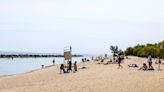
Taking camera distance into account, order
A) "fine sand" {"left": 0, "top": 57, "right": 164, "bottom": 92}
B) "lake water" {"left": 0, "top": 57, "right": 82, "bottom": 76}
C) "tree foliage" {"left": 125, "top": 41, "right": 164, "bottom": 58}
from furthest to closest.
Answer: "tree foliage" {"left": 125, "top": 41, "right": 164, "bottom": 58}, "lake water" {"left": 0, "top": 57, "right": 82, "bottom": 76}, "fine sand" {"left": 0, "top": 57, "right": 164, "bottom": 92}

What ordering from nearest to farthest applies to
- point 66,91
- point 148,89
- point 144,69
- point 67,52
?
1. point 148,89
2. point 66,91
3. point 144,69
4. point 67,52

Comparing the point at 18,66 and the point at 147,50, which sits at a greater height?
the point at 147,50

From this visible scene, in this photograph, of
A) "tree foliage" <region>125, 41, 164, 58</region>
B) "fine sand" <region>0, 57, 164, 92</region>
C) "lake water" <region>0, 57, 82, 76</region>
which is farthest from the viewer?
"tree foliage" <region>125, 41, 164, 58</region>

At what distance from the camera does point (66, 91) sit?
17266 millimetres

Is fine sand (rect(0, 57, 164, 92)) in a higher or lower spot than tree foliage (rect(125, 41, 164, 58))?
lower

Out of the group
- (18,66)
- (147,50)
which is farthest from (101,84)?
(147,50)

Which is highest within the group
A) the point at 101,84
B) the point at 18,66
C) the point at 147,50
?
the point at 147,50

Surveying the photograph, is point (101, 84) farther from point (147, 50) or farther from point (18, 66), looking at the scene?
point (147, 50)

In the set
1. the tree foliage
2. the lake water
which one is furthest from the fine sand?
the tree foliage

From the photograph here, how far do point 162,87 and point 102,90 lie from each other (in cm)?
266

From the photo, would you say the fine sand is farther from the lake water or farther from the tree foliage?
the tree foliage

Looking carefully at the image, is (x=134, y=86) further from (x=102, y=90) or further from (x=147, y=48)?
(x=147, y=48)

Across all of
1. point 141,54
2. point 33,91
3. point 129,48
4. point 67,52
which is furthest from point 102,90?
point 129,48

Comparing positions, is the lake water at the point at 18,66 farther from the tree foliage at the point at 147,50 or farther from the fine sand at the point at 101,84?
the fine sand at the point at 101,84
